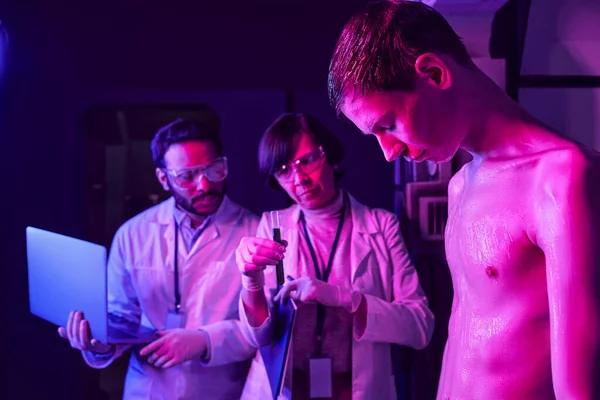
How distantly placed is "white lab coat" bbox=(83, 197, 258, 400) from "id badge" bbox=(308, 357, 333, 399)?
45cm

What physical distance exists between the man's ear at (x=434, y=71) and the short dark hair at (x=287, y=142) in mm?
1586

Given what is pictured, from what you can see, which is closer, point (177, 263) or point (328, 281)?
point (328, 281)

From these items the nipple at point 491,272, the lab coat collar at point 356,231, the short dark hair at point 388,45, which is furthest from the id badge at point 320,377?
the short dark hair at point 388,45

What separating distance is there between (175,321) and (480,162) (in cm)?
206

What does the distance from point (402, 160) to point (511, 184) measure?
87.9 inches

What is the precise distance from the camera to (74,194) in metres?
3.71

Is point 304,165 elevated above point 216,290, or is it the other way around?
point 304,165

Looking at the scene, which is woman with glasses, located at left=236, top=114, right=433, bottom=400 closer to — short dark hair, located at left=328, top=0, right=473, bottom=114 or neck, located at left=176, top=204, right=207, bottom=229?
neck, located at left=176, top=204, right=207, bottom=229

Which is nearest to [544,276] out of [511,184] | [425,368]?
[511,184]

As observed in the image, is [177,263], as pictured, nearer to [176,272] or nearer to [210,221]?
[176,272]

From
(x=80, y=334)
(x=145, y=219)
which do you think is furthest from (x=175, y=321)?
(x=145, y=219)

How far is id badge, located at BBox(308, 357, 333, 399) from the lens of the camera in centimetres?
263

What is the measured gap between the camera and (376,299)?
2686 mm

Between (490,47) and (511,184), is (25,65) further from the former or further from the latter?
(511,184)
